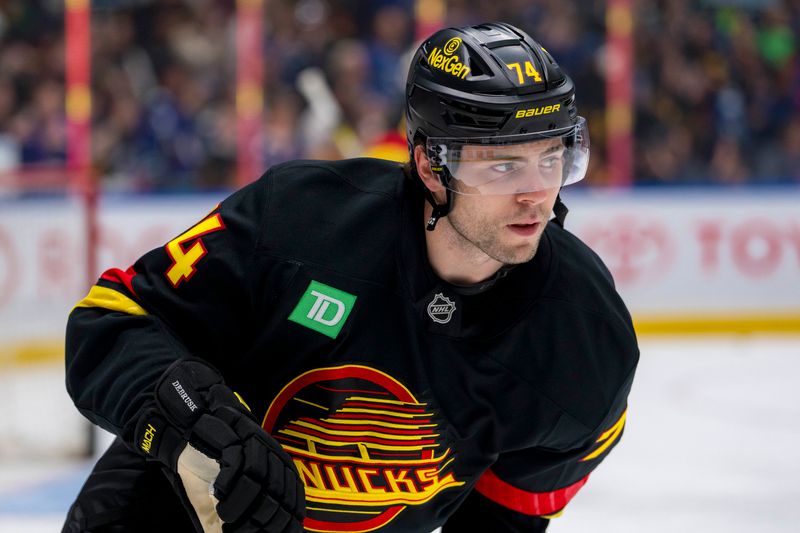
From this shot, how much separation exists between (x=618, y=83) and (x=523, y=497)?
5475 mm

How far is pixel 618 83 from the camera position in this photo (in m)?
7.23

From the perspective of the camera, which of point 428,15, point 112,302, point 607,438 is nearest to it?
point 112,302

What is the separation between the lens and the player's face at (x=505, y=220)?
1823 mm

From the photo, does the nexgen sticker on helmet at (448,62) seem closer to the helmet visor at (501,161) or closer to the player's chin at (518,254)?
the helmet visor at (501,161)

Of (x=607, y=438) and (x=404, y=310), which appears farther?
(x=607, y=438)

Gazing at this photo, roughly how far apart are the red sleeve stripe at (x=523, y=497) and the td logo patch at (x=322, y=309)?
1.56 feet

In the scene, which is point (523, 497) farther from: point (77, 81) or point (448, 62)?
point (77, 81)

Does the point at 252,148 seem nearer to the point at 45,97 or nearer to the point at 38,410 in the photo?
the point at 45,97

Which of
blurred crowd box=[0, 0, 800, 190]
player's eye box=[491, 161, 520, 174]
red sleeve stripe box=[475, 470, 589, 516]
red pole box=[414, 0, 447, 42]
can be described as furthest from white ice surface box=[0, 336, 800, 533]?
red pole box=[414, 0, 447, 42]

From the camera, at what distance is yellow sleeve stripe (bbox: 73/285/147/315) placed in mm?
1767

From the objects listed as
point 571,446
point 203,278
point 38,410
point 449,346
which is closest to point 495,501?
point 571,446

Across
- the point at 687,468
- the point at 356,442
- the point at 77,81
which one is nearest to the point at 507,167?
the point at 356,442

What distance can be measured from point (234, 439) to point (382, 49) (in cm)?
600

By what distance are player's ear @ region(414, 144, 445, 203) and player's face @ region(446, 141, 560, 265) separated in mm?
34
